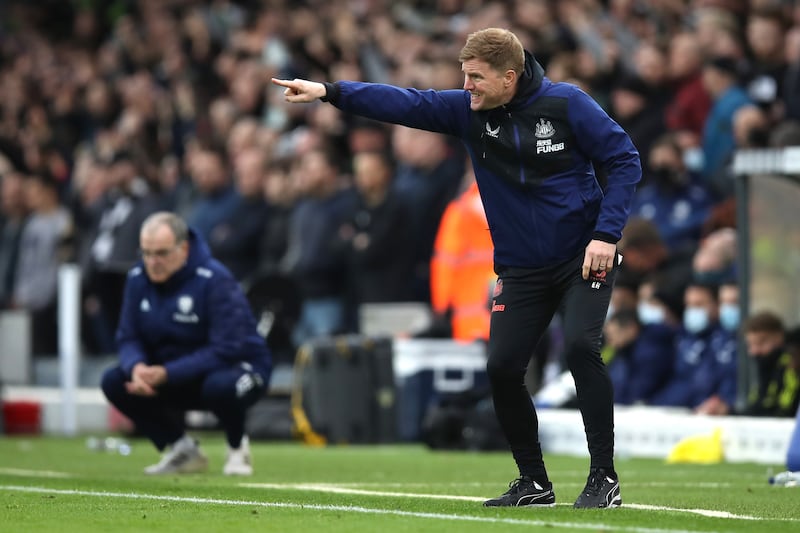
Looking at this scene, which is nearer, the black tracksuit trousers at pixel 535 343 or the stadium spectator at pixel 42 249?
the black tracksuit trousers at pixel 535 343

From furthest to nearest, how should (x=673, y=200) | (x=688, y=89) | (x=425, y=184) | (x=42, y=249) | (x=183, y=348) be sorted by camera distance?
(x=42, y=249) → (x=425, y=184) → (x=688, y=89) → (x=673, y=200) → (x=183, y=348)

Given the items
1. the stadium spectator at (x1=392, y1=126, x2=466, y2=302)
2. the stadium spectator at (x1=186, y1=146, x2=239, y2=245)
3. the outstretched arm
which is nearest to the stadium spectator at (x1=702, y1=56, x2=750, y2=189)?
the stadium spectator at (x1=392, y1=126, x2=466, y2=302)

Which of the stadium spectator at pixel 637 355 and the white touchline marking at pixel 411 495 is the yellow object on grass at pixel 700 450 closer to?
the stadium spectator at pixel 637 355

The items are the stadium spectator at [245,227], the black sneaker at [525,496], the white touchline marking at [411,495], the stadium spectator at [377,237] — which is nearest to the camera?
the white touchline marking at [411,495]

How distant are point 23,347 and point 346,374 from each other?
210 inches

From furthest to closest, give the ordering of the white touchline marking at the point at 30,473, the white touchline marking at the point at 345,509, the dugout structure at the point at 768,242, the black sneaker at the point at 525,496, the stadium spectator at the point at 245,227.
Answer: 1. the stadium spectator at the point at 245,227
2. the dugout structure at the point at 768,242
3. the white touchline marking at the point at 30,473
4. the black sneaker at the point at 525,496
5. the white touchline marking at the point at 345,509

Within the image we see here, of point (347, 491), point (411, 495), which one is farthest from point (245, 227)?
point (411, 495)

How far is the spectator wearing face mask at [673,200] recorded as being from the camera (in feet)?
49.9

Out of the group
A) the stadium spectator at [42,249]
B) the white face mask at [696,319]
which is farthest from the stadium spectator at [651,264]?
the stadium spectator at [42,249]

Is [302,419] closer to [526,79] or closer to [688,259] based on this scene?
[688,259]

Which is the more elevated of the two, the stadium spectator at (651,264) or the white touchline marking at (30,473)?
the stadium spectator at (651,264)

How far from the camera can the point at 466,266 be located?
642 inches

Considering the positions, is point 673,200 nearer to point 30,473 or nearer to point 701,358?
point 701,358

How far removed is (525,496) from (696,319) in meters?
6.81
